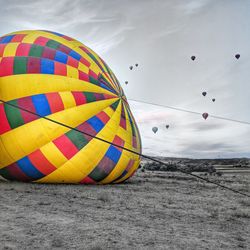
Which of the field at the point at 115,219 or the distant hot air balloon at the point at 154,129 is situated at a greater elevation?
the distant hot air balloon at the point at 154,129

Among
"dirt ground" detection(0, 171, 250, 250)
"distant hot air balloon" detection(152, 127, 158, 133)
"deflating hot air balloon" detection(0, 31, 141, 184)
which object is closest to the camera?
"dirt ground" detection(0, 171, 250, 250)

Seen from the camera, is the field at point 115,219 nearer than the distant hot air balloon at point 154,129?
Yes

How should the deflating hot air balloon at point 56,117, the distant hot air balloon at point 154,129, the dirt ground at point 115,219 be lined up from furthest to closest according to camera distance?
1. the distant hot air balloon at point 154,129
2. the deflating hot air balloon at point 56,117
3. the dirt ground at point 115,219

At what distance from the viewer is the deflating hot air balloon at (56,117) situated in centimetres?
865

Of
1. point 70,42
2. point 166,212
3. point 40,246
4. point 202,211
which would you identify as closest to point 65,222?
point 40,246

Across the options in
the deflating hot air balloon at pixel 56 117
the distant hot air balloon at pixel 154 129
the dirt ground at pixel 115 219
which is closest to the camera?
the dirt ground at pixel 115 219

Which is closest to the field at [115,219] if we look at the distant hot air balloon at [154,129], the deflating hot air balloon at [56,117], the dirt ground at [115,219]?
the dirt ground at [115,219]

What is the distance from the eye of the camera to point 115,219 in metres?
5.44

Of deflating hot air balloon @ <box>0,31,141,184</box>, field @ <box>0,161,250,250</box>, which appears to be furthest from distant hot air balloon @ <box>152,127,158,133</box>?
field @ <box>0,161,250,250</box>

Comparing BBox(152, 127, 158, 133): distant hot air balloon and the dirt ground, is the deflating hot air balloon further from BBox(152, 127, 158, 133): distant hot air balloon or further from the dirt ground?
BBox(152, 127, 158, 133): distant hot air balloon

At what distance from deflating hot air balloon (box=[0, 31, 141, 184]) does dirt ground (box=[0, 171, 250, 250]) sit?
2.10 ft

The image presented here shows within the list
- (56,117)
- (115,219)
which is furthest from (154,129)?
(115,219)

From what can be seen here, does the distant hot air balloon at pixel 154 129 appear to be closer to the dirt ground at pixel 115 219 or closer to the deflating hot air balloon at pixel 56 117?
the deflating hot air balloon at pixel 56 117

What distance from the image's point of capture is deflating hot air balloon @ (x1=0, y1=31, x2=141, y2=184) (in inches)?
340
